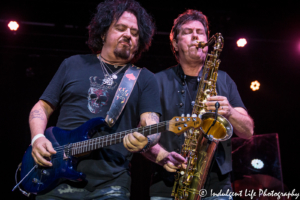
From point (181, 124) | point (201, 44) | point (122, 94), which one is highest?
point (201, 44)

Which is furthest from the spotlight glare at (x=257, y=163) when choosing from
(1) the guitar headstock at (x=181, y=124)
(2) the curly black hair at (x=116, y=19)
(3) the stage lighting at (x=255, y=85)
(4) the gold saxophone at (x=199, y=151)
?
(1) the guitar headstock at (x=181, y=124)

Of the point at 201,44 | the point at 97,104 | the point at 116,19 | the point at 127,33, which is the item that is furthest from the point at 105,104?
the point at 201,44

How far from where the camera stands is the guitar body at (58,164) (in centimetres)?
250

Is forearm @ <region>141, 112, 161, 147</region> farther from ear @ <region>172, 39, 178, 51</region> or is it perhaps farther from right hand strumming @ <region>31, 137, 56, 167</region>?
ear @ <region>172, 39, 178, 51</region>

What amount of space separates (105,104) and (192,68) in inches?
54.9

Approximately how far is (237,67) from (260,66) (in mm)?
603

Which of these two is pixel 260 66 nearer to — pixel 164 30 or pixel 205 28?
pixel 164 30

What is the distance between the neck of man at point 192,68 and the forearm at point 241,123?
78 cm

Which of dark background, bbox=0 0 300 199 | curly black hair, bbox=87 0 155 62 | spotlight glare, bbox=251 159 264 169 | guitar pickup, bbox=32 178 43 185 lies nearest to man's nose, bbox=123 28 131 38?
curly black hair, bbox=87 0 155 62

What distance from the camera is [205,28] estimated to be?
3.96m

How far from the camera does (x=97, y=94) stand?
2.90m

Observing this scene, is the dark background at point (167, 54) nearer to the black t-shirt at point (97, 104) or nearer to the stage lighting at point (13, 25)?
the stage lighting at point (13, 25)

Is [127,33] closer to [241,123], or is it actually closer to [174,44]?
[174,44]

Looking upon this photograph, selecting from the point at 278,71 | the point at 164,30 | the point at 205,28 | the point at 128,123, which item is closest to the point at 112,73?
the point at 128,123
